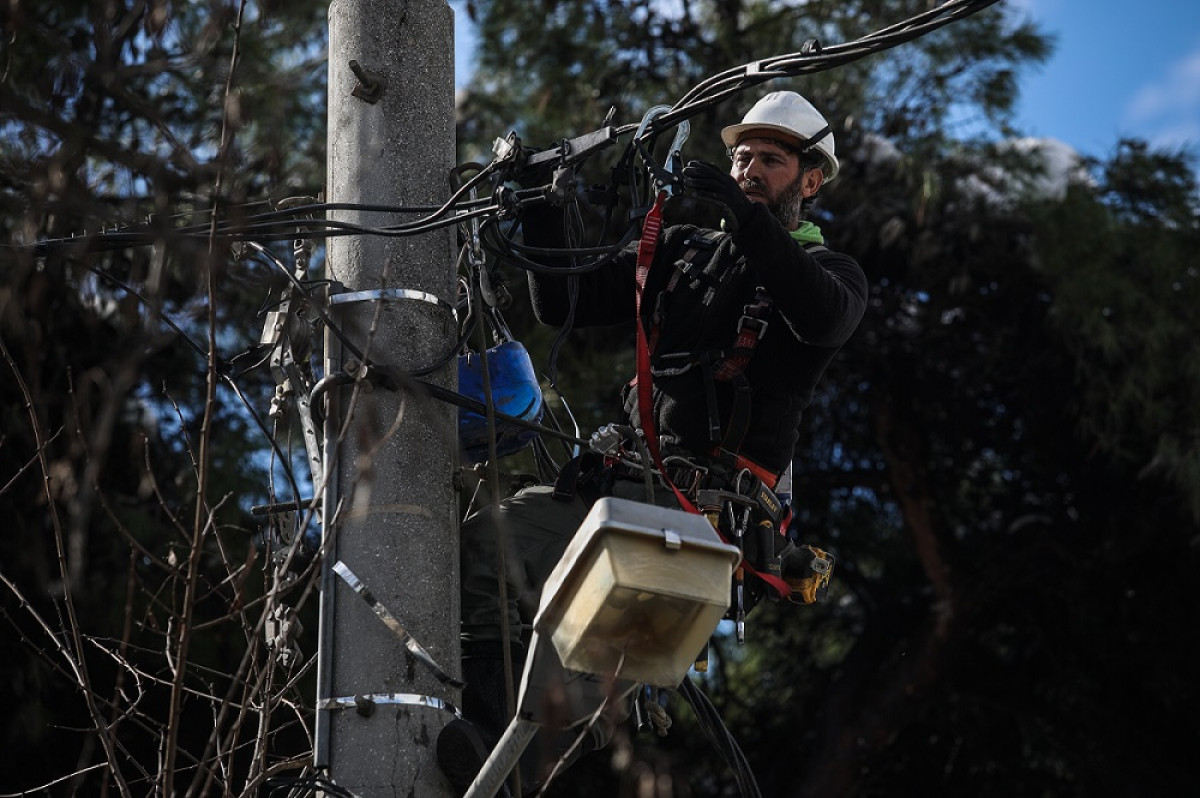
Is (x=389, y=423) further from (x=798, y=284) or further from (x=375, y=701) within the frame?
(x=798, y=284)

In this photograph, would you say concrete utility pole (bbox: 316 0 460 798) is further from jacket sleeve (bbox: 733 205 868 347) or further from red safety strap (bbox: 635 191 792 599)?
jacket sleeve (bbox: 733 205 868 347)

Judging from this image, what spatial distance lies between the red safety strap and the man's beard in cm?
52

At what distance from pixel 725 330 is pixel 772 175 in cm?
71

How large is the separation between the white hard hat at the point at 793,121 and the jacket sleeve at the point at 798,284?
66cm

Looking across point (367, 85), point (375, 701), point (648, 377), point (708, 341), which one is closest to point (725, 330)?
point (708, 341)

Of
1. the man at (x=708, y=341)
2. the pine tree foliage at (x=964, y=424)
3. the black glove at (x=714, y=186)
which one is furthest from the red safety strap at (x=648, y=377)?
the pine tree foliage at (x=964, y=424)

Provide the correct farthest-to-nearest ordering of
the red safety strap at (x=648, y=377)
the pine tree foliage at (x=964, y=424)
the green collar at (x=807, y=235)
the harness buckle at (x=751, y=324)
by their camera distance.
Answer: the pine tree foliage at (x=964, y=424)
the green collar at (x=807, y=235)
the harness buckle at (x=751, y=324)
the red safety strap at (x=648, y=377)

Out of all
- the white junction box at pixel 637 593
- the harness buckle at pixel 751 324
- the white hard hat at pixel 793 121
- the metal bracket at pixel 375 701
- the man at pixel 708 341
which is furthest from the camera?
the white hard hat at pixel 793 121

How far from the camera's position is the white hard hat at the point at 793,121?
494 cm

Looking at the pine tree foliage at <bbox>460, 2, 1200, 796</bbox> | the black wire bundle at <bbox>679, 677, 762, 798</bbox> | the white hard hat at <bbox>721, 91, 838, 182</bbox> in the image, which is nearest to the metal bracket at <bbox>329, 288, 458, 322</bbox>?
the black wire bundle at <bbox>679, 677, 762, 798</bbox>

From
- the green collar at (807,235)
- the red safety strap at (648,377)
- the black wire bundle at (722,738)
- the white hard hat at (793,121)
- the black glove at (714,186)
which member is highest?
the white hard hat at (793,121)

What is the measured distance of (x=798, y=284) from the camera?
418 centimetres

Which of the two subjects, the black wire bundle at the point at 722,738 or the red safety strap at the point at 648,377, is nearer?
the black wire bundle at the point at 722,738

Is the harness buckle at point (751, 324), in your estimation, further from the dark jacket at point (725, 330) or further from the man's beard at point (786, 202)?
the man's beard at point (786, 202)
